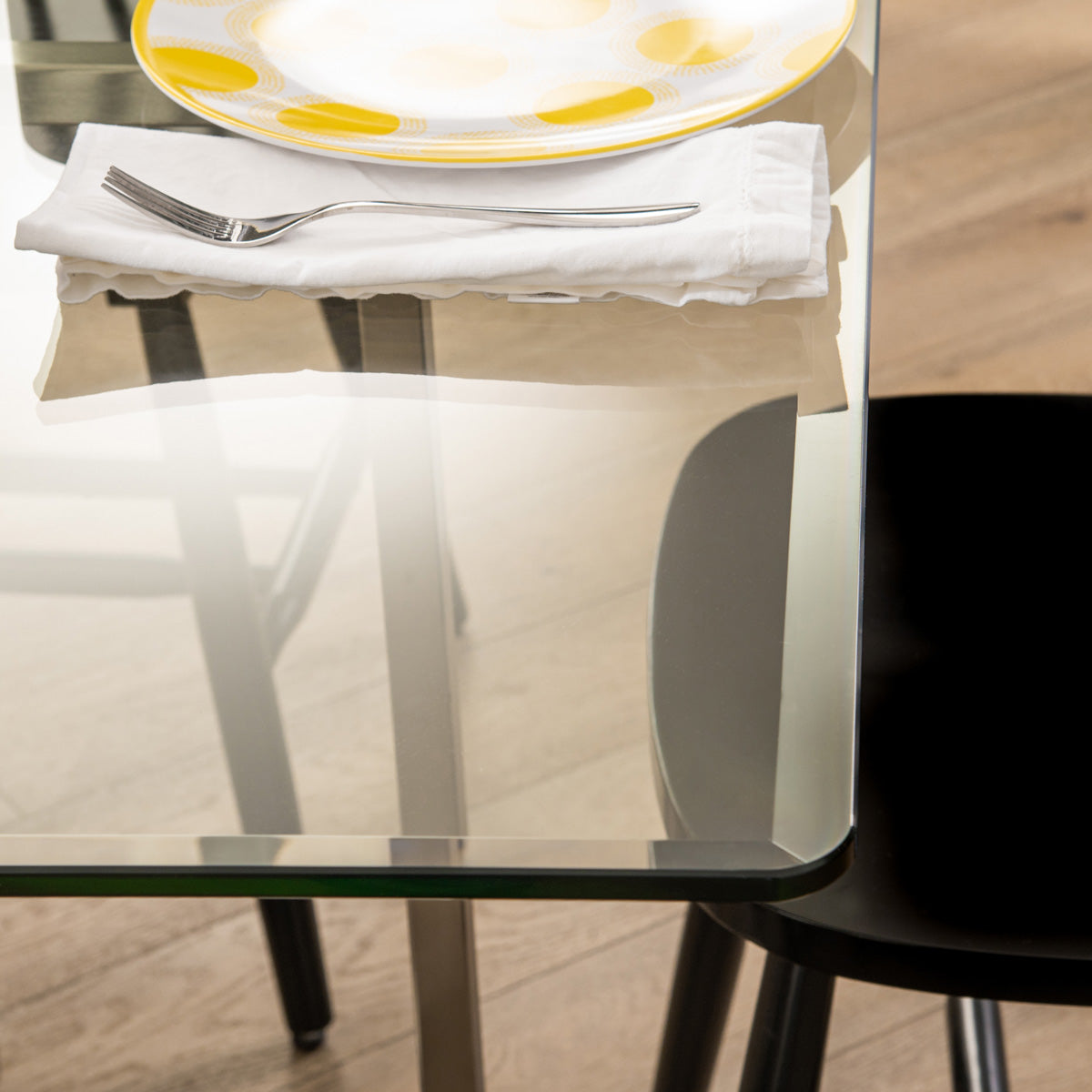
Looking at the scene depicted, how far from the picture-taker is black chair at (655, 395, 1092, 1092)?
60 cm

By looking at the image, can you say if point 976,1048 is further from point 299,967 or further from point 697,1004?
point 299,967

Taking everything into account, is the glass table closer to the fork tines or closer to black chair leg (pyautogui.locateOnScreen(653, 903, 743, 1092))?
the fork tines

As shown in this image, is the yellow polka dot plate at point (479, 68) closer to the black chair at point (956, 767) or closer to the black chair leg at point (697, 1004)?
the black chair at point (956, 767)

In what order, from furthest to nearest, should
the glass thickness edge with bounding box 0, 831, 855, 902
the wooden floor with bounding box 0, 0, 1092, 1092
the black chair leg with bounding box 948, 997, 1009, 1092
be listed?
the wooden floor with bounding box 0, 0, 1092, 1092 → the black chair leg with bounding box 948, 997, 1009, 1092 → the glass thickness edge with bounding box 0, 831, 855, 902

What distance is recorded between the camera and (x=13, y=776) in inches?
17.3

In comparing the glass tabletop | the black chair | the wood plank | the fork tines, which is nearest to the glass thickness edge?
the glass tabletop

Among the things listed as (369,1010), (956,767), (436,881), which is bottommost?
(369,1010)

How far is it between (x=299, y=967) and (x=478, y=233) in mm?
616

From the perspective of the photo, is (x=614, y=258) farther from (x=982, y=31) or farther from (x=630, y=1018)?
(x=982, y=31)

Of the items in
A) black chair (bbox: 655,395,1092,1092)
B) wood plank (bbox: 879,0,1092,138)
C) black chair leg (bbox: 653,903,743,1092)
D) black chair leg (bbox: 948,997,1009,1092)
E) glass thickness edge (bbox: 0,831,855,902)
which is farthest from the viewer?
wood plank (bbox: 879,0,1092,138)

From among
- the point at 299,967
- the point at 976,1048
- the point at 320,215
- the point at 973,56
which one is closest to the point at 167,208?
the point at 320,215

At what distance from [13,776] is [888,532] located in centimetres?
52

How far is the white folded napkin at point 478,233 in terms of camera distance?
60cm

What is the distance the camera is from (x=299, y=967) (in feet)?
A: 3.36
